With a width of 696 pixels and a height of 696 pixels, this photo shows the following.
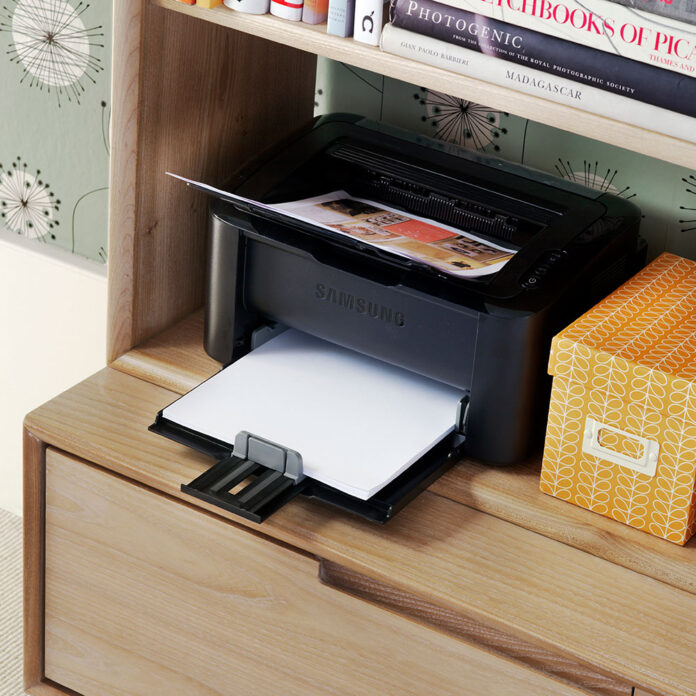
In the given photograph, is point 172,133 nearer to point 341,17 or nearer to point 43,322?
point 341,17

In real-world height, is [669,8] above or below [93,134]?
above

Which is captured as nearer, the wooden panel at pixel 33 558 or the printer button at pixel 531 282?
the printer button at pixel 531 282

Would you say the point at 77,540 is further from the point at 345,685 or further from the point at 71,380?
the point at 71,380

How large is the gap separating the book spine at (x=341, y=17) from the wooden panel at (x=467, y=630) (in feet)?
1.64

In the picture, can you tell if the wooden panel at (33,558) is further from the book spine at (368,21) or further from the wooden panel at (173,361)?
the book spine at (368,21)

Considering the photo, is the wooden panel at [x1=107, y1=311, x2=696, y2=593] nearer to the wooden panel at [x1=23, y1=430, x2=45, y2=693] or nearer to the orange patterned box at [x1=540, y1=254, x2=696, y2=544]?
the orange patterned box at [x1=540, y1=254, x2=696, y2=544]

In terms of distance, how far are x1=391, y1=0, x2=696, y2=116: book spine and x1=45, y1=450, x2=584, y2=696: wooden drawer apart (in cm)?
50

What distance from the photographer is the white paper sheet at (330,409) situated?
3.36 feet

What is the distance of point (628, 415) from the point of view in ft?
3.22

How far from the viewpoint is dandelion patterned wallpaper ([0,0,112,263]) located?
1.54m

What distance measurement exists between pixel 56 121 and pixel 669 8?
40.8 inches

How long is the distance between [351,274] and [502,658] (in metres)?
0.40

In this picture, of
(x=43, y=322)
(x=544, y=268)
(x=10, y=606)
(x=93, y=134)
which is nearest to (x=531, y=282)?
A: (x=544, y=268)

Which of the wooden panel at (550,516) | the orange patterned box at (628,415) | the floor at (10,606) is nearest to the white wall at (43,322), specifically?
the floor at (10,606)
